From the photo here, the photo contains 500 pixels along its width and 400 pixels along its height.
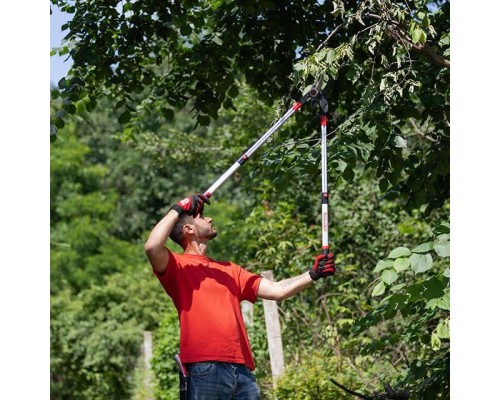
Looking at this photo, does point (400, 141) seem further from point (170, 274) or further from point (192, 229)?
point (170, 274)

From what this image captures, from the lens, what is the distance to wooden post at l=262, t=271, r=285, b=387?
27.8ft

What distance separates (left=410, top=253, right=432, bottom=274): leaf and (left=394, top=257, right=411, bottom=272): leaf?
0.07ft

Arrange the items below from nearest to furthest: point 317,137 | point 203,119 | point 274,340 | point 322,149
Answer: point 322,149 → point 317,137 → point 203,119 → point 274,340

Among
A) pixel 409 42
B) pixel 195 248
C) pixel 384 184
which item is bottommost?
pixel 195 248

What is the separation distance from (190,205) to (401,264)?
3.13ft

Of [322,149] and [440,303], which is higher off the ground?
[322,149]

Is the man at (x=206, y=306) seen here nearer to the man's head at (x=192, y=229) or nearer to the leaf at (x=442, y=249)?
the man's head at (x=192, y=229)

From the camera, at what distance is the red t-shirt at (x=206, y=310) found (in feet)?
15.3

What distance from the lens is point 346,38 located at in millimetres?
6699

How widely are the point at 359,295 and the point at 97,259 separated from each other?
1644 cm

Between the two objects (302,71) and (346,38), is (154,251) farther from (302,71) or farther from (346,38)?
(346,38)

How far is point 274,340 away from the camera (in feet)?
28.1

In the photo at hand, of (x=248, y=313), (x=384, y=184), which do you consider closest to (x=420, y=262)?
(x=384, y=184)

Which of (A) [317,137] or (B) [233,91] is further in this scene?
(B) [233,91]
